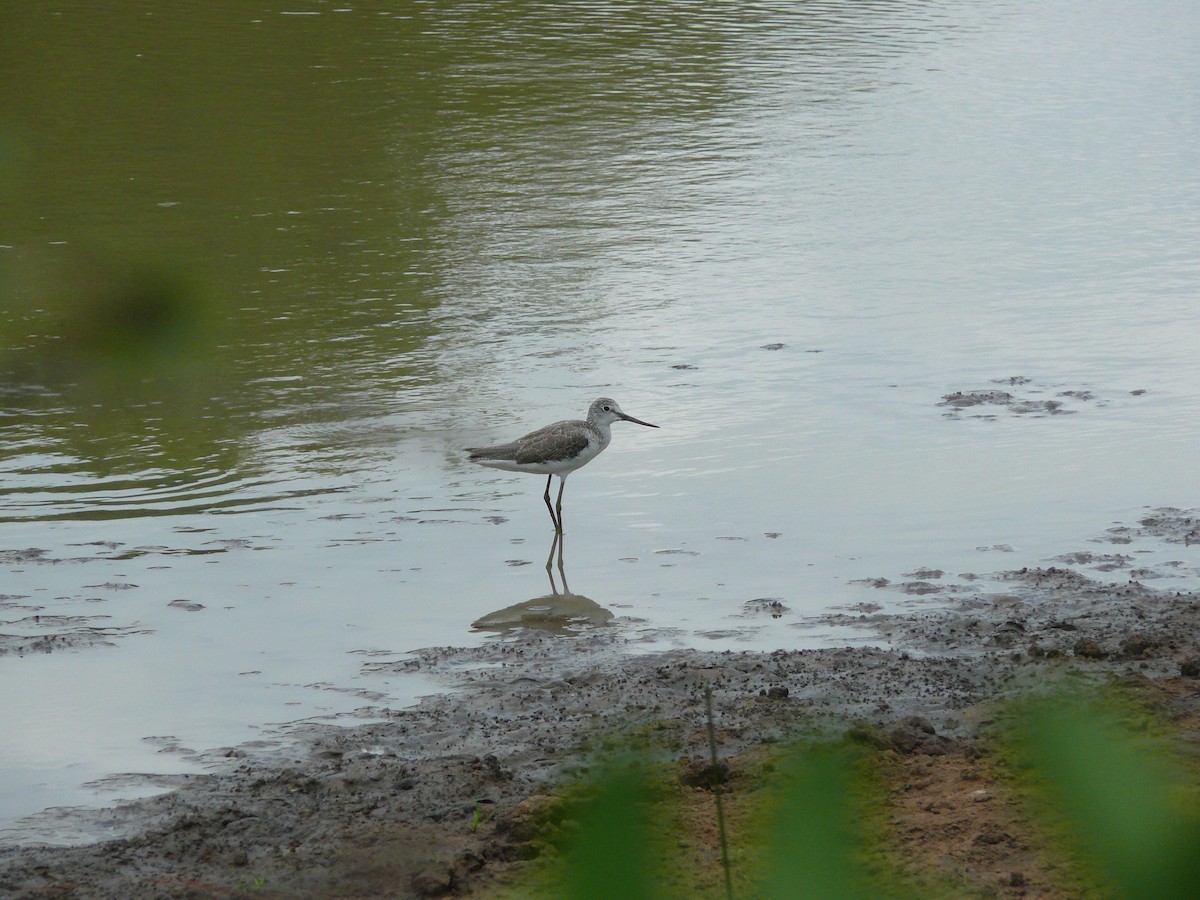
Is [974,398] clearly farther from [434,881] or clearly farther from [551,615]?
[434,881]

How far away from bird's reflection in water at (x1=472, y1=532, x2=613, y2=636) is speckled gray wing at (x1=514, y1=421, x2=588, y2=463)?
3.00ft

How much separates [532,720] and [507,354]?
5438 millimetres

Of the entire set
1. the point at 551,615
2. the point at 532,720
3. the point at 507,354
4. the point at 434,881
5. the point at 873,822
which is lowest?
the point at 551,615

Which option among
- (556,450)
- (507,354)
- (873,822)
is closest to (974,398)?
(556,450)

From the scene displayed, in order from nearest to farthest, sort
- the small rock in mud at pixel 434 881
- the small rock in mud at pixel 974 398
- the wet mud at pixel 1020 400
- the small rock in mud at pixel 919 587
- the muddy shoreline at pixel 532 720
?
1. the small rock in mud at pixel 434 881
2. the muddy shoreline at pixel 532 720
3. the small rock in mud at pixel 919 587
4. the wet mud at pixel 1020 400
5. the small rock in mud at pixel 974 398

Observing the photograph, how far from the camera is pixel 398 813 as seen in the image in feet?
15.1

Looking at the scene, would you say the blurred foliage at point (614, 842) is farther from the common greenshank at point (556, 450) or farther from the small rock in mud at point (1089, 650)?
the common greenshank at point (556, 450)

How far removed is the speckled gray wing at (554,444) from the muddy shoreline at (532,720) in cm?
142

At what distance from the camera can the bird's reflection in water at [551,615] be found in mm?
6398

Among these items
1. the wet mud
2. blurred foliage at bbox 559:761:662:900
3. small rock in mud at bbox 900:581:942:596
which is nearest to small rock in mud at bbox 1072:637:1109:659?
small rock in mud at bbox 900:581:942:596

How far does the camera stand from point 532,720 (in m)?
5.33

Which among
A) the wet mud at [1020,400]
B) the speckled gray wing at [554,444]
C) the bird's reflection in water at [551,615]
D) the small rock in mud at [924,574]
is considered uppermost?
the speckled gray wing at [554,444]

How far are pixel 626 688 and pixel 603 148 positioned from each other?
1224 cm

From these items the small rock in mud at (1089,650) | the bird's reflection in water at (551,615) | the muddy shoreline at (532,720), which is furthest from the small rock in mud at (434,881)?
the small rock in mud at (1089,650)
